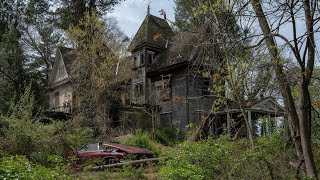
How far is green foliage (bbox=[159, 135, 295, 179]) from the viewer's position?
7.75m

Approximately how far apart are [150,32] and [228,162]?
26.6 meters

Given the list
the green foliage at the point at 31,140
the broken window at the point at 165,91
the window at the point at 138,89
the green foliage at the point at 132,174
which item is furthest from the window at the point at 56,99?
the green foliage at the point at 132,174

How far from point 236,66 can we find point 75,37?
73.7 ft

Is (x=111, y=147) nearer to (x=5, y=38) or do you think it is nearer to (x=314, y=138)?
(x=314, y=138)

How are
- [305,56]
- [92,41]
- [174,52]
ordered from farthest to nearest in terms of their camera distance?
[174,52] < [92,41] < [305,56]

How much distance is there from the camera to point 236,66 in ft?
28.7

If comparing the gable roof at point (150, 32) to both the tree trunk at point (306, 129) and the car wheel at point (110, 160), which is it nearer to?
the car wheel at point (110, 160)

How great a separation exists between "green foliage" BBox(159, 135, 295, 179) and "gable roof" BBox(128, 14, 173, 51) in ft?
80.1

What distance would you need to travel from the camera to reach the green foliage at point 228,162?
7.75 metres

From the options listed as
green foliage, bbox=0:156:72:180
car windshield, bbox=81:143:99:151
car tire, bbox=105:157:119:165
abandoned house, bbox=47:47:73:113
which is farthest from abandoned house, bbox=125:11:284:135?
green foliage, bbox=0:156:72:180

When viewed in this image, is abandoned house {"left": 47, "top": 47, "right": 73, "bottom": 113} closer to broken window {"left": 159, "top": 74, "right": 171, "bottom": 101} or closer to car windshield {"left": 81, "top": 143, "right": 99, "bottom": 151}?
broken window {"left": 159, "top": 74, "right": 171, "bottom": 101}

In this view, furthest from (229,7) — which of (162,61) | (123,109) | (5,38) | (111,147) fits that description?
(5,38)

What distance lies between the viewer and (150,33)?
1345 inches

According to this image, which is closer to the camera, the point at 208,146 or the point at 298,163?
the point at 298,163
